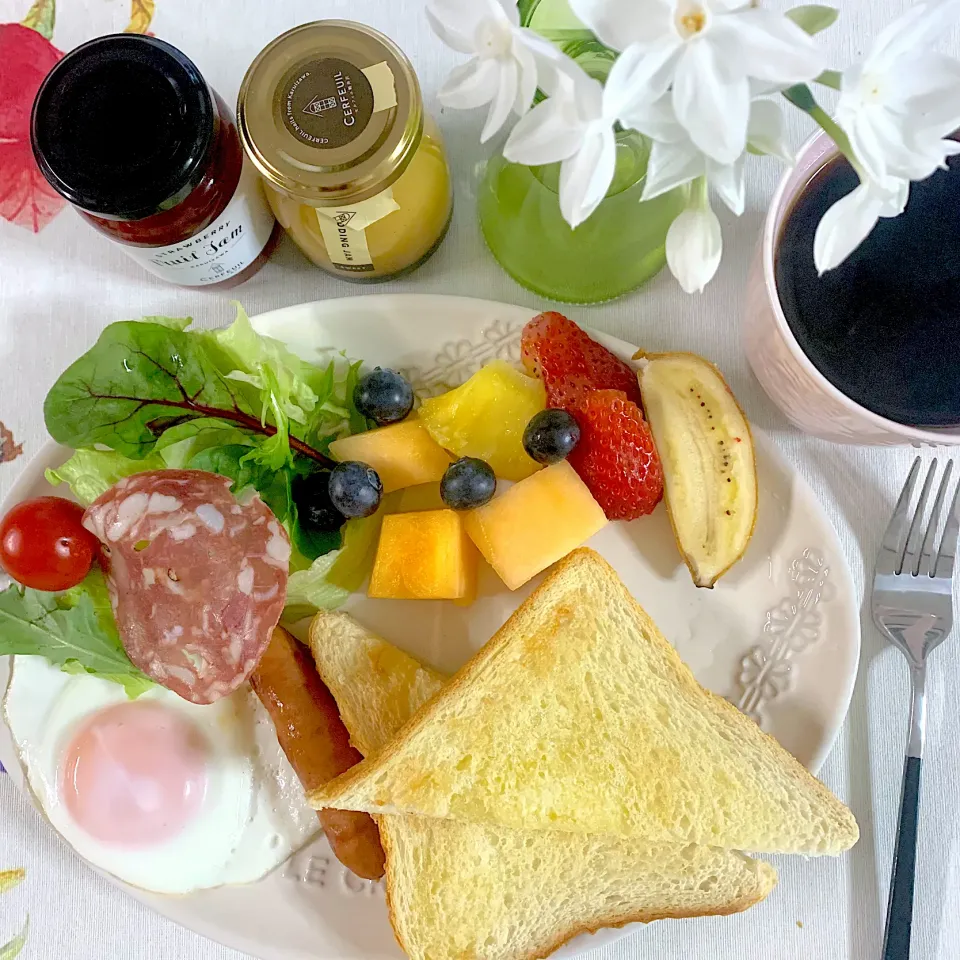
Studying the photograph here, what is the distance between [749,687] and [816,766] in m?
0.13

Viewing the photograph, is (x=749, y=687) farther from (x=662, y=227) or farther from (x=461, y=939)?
(x=662, y=227)

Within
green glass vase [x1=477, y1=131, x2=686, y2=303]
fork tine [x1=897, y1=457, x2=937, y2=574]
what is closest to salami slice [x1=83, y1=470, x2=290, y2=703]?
green glass vase [x1=477, y1=131, x2=686, y2=303]

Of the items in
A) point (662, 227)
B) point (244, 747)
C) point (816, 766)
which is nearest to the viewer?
point (662, 227)

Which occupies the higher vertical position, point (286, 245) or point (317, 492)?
point (286, 245)

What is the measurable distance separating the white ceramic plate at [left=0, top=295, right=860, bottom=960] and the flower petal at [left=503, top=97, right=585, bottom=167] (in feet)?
2.01

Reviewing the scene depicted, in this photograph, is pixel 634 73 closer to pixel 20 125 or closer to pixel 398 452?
pixel 398 452

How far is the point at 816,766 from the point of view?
44.8 inches

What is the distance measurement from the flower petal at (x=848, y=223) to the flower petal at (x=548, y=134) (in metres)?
0.18

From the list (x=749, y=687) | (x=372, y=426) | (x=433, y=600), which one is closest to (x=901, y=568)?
(x=749, y=687)

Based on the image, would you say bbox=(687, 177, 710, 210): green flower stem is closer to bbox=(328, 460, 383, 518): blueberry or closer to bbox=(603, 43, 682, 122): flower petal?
bbox=(603, 43, 682, 122): flower petal

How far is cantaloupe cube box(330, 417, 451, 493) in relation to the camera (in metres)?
1.15

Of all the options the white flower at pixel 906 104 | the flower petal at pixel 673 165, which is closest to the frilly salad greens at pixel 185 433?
the flower petal at pixel 673 165

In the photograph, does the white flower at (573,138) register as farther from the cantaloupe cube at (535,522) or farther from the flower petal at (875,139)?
the cantaloupe cube at (535,522)

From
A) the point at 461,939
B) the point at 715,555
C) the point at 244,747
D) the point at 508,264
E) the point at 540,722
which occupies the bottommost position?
the point at 461,939
